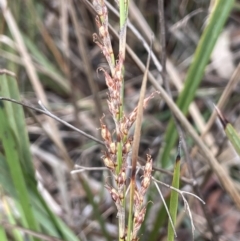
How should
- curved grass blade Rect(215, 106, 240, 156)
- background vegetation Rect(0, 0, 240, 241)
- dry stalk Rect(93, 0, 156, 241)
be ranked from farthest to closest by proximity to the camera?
background vegetation Rect(0, 0, 240, 241)
curved grass blade Rect(215, 106, 240, 156)
dry stalk Rect(93, 0, 156, 241)

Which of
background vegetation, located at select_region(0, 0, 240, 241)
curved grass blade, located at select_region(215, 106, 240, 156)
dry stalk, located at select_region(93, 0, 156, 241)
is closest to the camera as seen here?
dry stalk, located at select_region(93, 0, 156, 241)

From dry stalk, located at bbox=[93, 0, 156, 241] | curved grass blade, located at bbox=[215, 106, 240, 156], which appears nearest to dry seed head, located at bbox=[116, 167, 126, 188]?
dry stalk, located at bbox=[93, 0, 156, 241]

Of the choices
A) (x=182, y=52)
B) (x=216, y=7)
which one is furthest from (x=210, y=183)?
(x=216, y=7)

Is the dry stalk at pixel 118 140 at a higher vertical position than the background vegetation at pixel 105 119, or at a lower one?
higher

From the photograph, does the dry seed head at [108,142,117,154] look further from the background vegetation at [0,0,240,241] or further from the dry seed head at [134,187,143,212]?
the background vegetation at [0,0,240,241]

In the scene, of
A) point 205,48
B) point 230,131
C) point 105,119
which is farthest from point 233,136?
point 105,119

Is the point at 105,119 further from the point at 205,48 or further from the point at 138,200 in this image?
the point at 138,200

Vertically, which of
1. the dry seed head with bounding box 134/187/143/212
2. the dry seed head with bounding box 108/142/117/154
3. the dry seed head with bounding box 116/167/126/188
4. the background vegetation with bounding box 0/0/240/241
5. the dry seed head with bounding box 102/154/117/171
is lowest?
the background vegetation with bounding box 0/0/240/241

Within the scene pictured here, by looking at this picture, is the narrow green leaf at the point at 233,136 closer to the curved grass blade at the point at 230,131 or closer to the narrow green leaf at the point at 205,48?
the curved grass blade at the point at 230,131

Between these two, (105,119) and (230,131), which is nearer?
(230,131)

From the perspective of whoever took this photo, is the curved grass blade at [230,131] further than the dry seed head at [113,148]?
Yes

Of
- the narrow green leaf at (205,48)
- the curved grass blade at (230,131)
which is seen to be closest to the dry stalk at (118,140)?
the curved grass blade at (230,131)
